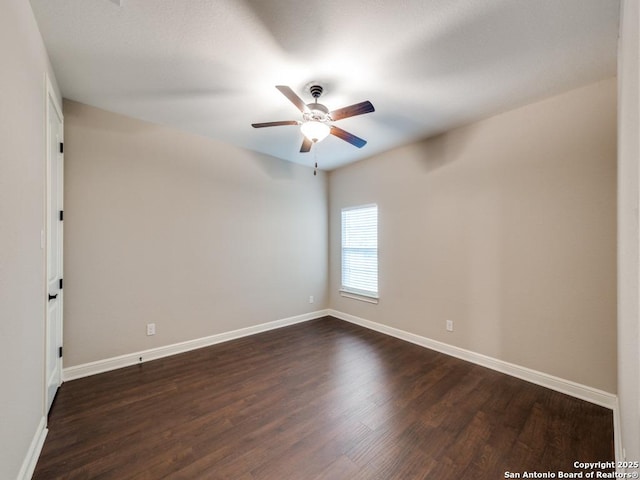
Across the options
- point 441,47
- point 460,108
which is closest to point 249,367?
point 441,47

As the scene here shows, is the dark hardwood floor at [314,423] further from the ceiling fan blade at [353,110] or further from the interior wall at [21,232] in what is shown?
the ceiling fan blade at [353,110]

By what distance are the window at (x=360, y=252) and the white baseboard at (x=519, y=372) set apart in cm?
69

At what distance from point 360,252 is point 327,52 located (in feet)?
9.63

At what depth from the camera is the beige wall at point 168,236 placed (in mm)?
2559

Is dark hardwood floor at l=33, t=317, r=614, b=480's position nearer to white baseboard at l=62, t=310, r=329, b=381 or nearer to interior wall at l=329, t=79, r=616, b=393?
white baseboard at l=62, t=310, r=329, b=381

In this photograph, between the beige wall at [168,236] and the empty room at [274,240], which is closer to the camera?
the empty room at [274,240]

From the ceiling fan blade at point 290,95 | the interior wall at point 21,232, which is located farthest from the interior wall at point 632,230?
the interior wall at point 21,232

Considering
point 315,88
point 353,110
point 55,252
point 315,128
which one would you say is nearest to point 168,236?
point 55,252

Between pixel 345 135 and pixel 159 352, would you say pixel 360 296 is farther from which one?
pixel 159 352

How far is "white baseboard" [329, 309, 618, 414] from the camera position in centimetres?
209

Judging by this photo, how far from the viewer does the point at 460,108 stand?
259 cm

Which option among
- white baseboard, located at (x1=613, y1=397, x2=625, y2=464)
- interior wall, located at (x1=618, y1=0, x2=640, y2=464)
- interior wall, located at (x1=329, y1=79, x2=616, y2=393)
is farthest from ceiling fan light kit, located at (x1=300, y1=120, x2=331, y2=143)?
white baseboard, located at (x1=613, y1=397, x2=625, y2=464)

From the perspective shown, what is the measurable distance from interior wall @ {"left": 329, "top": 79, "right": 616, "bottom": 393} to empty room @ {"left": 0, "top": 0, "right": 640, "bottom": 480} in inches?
0.8

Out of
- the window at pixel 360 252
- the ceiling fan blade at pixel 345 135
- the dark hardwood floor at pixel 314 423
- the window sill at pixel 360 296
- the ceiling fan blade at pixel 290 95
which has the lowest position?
the dark hardwood floor at pixel 314 423
